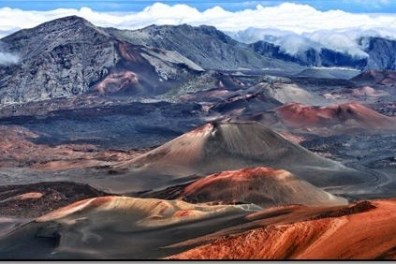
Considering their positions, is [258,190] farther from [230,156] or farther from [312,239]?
[312,239]

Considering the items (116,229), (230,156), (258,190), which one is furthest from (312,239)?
(230,156)

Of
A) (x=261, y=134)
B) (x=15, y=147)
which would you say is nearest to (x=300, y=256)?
(x=261, y=134)

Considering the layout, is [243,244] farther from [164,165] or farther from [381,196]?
[164,165]


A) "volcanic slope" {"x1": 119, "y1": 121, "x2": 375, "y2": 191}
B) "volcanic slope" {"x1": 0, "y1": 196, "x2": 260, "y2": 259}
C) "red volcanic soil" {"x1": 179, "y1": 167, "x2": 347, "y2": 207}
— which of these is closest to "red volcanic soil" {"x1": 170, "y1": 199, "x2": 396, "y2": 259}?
"volcanic slope" {"x1": 0, "y1": 196, "x2": 260, "y2": 259}

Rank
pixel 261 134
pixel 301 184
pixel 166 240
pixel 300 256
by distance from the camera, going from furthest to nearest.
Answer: pixel 261 134 → pixel 301 184 → pixel 166 240 → pixel 300 256

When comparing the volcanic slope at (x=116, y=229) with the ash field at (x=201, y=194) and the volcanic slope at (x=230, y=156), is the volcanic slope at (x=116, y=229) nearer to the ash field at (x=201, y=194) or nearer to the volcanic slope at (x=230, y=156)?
the ash field at (x=201, y=194)

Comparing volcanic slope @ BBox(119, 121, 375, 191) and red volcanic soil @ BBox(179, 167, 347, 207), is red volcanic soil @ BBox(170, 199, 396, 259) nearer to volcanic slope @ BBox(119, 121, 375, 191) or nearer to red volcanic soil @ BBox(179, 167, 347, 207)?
red volcanic soil @ BBox(179, 167, 347, 207)

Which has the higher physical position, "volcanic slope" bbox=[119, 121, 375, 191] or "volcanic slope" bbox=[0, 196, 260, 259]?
"volcanic slope" bbox=[0, 196, 260, 259]
